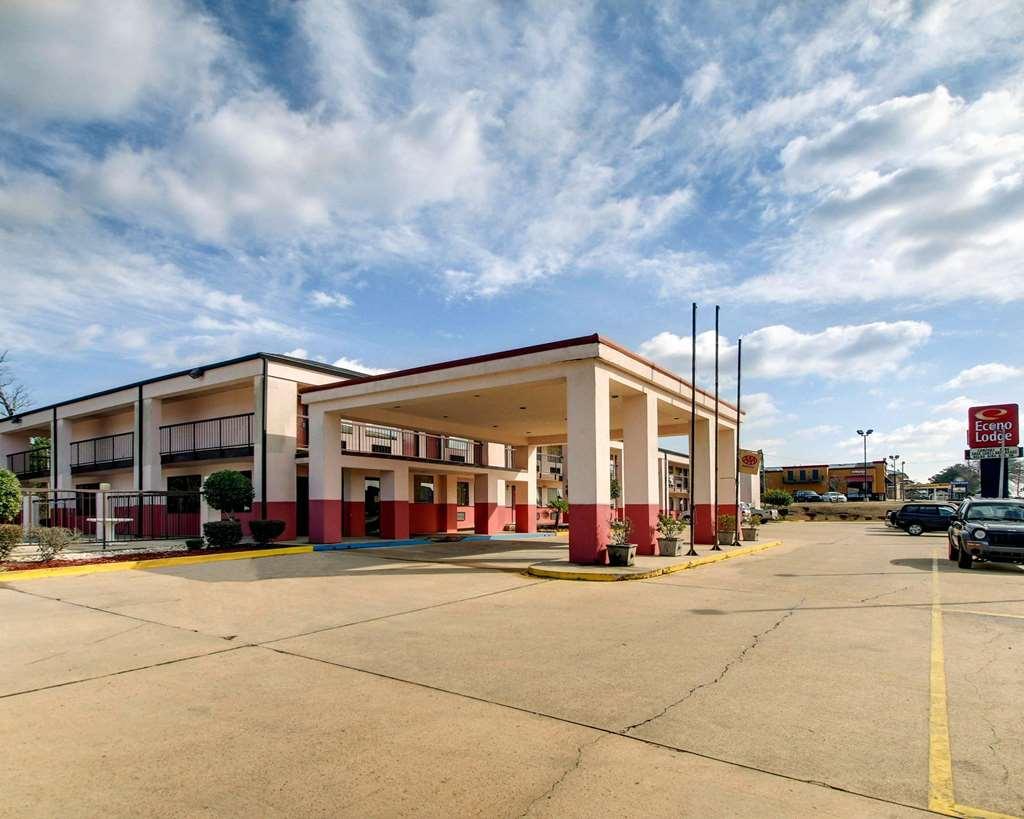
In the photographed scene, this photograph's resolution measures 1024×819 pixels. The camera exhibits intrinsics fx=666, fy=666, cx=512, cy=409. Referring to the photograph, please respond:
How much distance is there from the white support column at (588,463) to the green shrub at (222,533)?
10642 mm

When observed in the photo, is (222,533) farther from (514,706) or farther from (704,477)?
(514,706)

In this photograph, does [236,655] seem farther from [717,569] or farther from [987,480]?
[987,480]

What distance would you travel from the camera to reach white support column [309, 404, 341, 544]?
22078 millimetres

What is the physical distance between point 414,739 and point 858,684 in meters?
4.22

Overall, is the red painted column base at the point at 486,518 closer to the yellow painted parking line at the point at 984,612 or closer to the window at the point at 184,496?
the window at the point at 184,496

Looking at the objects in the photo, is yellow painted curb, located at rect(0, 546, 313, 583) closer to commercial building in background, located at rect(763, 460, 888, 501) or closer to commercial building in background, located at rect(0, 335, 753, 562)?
commercial building in background, located at rect(0, 335, 753, 562)

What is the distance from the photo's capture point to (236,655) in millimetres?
7660

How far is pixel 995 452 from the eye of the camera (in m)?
36.6

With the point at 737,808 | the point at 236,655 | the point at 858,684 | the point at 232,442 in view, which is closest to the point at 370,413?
the point at 232,442

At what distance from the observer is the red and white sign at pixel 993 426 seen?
3638cm

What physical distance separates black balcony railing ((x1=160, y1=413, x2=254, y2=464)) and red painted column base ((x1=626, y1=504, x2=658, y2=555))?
565 inches

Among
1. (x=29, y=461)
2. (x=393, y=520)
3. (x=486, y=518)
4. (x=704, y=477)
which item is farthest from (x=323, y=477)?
(x=29, y=461)

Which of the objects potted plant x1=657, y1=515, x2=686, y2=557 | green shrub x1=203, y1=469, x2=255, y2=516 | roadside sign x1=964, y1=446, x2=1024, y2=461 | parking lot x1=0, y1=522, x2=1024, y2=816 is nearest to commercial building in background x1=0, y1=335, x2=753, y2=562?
potted plant x1=657, y1=515, x2=686, y2=557

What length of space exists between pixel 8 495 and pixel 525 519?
22.2 metres
